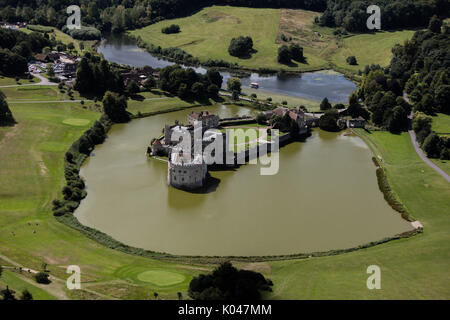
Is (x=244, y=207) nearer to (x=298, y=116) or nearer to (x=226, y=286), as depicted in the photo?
(x=226, y=286)

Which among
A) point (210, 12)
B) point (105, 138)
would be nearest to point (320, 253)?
point (105, 138)

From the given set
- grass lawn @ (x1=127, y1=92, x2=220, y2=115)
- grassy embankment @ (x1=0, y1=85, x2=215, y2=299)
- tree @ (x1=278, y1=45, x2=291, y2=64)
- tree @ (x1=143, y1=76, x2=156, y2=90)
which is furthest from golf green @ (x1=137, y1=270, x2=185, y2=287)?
tree @ (x1=278, y1=45, x2=291, y2=64)

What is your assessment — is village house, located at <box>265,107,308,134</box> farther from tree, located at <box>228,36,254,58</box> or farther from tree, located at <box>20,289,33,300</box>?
tree, located at <box>20,289,33,300</box>

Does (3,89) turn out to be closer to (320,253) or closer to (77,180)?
(77,180)

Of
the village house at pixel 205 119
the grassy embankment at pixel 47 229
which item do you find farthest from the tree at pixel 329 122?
the grassy embankment at pixel 47 229

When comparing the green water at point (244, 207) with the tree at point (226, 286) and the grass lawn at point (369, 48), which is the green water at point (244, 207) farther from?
the grass lawn at point (369, 48)

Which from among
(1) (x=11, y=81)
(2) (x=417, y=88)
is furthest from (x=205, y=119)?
(2) (x=417, y=88)
